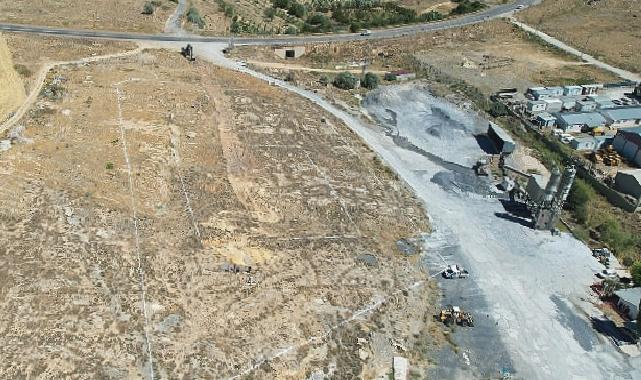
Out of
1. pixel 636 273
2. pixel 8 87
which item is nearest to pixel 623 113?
pixel 636 273

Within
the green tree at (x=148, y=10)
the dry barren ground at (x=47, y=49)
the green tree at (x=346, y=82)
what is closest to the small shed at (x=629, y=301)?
the green tree at (x=346, y=82)

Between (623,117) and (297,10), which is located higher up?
(297,10)

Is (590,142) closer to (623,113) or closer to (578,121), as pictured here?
(578,121)

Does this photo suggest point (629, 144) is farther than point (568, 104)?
No

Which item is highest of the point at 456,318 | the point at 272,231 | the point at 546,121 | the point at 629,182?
the point at 546,121

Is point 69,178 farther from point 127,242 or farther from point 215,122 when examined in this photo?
point 215,122

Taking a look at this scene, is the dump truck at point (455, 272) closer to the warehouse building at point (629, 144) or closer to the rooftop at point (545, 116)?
the warehouse building at point (629, 144)

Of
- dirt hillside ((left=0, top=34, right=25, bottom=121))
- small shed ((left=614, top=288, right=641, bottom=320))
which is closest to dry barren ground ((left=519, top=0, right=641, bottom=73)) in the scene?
small shed ((left=614, top=288, right=641, bottom=320))

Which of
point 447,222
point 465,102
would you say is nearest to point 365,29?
point 465,102
